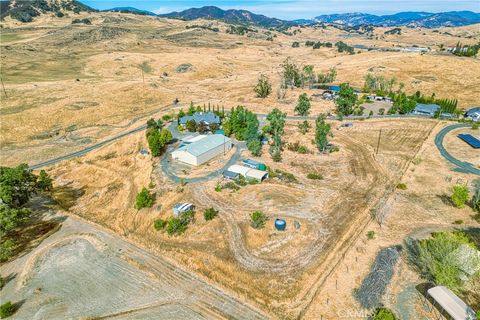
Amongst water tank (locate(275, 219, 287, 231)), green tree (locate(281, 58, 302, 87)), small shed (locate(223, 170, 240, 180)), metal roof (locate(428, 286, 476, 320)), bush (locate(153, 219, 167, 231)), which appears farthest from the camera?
green tree (locate(281, 58, 302, 87))

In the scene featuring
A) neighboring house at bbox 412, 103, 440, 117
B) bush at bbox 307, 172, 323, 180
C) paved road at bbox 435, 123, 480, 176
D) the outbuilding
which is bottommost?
paved road at bbox 435, 123, 480, 176

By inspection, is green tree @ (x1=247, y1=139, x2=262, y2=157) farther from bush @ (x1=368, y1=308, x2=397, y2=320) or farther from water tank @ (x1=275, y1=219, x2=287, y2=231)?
bush @ (x1=368, y1=308, x2=397, y2=320)

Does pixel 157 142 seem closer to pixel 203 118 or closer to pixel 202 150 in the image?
pixel 202 150

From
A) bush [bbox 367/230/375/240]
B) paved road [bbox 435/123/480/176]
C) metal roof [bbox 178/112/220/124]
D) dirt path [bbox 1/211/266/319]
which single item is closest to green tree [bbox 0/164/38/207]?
dirt path [bbox 1/211/266/319]

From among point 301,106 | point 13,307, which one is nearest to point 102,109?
point 301,106

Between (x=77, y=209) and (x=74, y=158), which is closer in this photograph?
(x=77, y=209)

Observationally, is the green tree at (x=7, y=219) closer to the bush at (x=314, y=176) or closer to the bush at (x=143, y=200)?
the bush at (x=143, y=200)

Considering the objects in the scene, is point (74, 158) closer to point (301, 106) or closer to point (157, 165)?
point (157, 165)

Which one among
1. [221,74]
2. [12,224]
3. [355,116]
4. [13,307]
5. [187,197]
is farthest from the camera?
[221,74]
